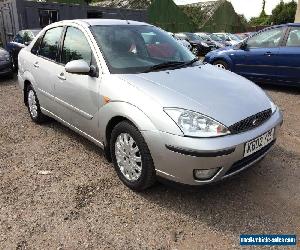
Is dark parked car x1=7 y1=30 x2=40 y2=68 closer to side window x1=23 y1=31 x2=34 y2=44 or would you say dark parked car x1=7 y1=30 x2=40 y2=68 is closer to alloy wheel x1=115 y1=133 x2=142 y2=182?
side window x1=23 y1=31 x2=34 y2=44

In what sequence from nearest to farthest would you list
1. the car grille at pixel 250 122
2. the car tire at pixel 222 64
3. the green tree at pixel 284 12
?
the car grille at pixel 250 122 → the car tire at pixel 222 64 → the green tree at pixel 284 12

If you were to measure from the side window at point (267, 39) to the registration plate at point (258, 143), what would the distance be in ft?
16.7

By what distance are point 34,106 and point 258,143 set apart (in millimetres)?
3695

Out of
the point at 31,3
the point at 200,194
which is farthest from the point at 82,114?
the point at 31,3

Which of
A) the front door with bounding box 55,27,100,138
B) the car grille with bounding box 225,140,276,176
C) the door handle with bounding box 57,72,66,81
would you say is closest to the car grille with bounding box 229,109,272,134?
the car grille with bounding box 225,140,276,176

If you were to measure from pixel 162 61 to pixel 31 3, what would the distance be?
1863 centimetres

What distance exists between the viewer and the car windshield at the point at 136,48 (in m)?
3.70

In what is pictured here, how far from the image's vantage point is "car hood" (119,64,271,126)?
3027 mm

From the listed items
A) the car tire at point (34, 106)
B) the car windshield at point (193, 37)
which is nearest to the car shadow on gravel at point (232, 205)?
the car tire at point (34, 106)

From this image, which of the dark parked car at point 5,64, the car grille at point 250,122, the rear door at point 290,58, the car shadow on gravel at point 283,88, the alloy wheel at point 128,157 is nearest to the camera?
the car grille at point 250,122

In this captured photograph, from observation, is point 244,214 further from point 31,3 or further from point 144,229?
point 31,3

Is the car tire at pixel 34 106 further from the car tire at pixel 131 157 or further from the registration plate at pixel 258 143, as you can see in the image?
the registration plate at pixel 258 143

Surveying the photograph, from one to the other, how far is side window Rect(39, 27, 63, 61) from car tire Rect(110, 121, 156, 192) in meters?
1.75

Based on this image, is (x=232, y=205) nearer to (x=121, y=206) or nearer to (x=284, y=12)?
(x=121, y=206)
